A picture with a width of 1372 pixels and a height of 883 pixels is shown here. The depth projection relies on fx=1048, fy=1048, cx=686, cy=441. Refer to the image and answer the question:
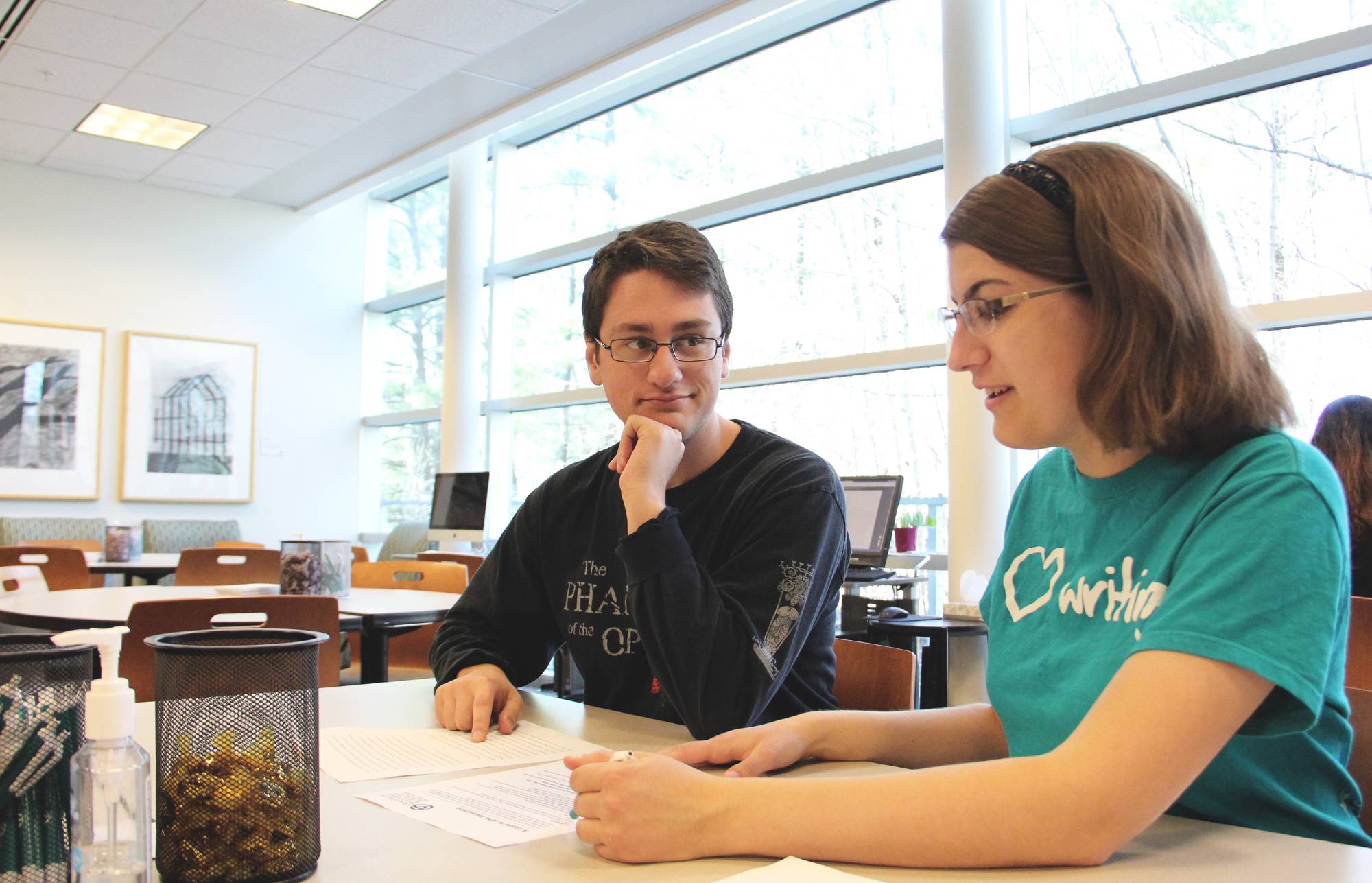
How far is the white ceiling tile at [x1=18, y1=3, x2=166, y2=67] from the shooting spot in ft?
16.1

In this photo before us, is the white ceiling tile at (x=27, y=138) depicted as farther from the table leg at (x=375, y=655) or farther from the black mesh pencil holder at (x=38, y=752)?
the black mesh pencil holder at (x=38, y=752)

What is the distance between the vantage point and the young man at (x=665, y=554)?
1259 millimetres

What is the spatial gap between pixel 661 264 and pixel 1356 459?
2262mm

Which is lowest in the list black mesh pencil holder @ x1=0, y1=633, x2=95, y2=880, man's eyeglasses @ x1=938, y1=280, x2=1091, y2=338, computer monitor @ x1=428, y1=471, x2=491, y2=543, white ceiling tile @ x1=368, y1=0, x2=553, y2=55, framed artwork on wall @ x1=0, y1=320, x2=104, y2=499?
black mesh pencil holder @ x1=0, y1=633, x2=95, y2=880

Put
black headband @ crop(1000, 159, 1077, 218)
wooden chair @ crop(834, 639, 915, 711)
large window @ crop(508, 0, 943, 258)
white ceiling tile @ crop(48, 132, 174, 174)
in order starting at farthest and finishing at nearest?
white ceiling tile @ crop(48, 132, 174, 174), large window @ crop(508, 0, 943, 258), wooden chair @ crop(834, 639, 915, 711), black headband @ crop(1000, 159, 1077, 218)

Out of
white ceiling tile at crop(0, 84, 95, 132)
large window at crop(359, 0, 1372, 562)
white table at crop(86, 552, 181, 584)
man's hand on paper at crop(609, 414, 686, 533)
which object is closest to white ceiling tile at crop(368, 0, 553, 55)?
large window at crop(359, 0, 1372, 562)

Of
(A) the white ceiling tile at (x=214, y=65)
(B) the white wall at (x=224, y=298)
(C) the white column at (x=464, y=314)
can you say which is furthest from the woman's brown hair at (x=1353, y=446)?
(B) the white wall at (x=224, y=298)

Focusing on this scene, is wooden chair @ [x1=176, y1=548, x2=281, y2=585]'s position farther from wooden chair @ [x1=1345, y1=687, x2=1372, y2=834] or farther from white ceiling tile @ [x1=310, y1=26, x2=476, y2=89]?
wooden chair @ [x1=1345, y1=687, x2=1372, y2=834]

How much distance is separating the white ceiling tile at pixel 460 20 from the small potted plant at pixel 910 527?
2.87 metres

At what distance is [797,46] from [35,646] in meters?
5.54

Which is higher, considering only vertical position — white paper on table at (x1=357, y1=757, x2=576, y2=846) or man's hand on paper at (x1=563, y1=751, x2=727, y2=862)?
man's hand on paper at (x1=563, y1=751, x2=727, y2=862)

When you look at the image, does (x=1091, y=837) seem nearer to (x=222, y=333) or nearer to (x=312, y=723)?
(x=312, y=723)

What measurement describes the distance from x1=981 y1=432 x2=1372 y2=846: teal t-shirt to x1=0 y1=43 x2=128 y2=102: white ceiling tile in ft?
19.4

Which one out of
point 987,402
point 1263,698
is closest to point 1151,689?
point 1263,698
